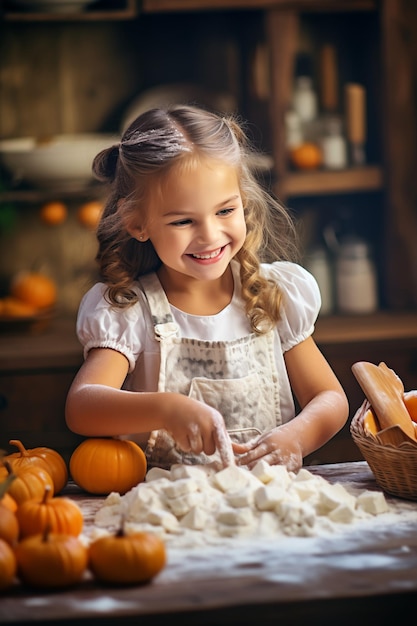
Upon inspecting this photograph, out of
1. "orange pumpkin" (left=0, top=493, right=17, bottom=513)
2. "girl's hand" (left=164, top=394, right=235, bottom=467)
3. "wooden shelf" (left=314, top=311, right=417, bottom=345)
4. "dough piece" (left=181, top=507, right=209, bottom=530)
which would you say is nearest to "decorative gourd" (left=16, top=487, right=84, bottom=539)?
"orange pumpkin" (left=0, top=493, right=17, bottom=513)

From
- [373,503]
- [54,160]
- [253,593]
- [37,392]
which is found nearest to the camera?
[253,593]

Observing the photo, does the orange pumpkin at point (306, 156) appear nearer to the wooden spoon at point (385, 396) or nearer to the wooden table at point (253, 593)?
the wooden spoon at point (385, 396)

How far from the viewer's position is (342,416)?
1.53 meters

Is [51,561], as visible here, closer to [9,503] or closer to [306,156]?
[9,503]

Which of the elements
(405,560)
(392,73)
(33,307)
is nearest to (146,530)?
(405,560)

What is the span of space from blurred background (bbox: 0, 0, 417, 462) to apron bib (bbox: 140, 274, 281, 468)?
972 millimetres

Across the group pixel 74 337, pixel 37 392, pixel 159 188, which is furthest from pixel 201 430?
pixel 74 337

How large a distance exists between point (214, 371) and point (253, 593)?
2.28 ft

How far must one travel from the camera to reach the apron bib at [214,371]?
1.59 meters

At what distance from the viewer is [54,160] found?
279 cm

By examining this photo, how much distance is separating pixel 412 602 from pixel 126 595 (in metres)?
0.29

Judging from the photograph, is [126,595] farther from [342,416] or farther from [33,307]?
[33,307]

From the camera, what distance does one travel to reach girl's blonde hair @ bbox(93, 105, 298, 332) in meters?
1.50

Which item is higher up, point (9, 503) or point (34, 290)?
point (34, 290)
